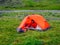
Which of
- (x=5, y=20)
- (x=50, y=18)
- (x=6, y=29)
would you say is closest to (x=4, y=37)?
(x=6, y=29)

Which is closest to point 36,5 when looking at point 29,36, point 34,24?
point 34,24

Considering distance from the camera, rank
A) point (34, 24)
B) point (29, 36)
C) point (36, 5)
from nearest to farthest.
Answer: point (29, 36) → point (34, 24) → point (36, 5)

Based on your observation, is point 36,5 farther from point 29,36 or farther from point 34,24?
point 29,36

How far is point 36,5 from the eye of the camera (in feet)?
102

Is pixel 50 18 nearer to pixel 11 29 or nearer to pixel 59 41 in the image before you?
pixel 11 29

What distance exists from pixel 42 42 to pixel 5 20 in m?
6.91

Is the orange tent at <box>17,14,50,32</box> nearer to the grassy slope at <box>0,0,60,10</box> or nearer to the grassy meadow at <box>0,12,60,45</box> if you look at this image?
the grassy meadow at <box>0,12,60,45</box>

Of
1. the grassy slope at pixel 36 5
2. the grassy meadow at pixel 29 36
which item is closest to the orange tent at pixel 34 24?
the grassy meadow at pixel 29 36

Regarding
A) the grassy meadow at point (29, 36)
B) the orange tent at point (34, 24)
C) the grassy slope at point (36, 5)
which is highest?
the orange tent at point (34, 24)

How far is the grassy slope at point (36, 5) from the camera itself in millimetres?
29047

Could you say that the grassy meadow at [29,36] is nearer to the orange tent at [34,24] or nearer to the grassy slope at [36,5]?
the orange tent at [34,24]

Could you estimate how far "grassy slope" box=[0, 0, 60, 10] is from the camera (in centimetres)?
2905

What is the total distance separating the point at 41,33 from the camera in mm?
15570

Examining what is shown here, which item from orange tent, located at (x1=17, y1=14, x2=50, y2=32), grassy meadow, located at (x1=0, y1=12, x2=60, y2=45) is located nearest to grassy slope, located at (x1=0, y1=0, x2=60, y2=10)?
grassy meadow, located at (x1=0, y1=12, x2=60, y2=45)
